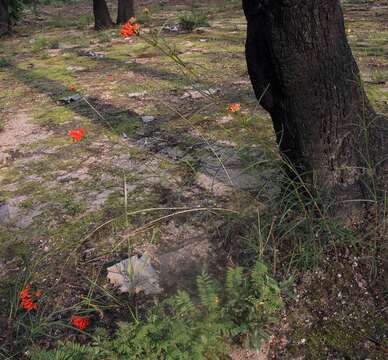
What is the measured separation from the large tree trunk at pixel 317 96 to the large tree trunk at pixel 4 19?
9.88m

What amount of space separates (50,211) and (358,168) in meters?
1.79

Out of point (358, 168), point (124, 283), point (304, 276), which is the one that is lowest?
point (124, 283)

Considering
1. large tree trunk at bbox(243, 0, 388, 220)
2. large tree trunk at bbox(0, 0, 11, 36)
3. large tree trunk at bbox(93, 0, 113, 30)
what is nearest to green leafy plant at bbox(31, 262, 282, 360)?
large tree trunk at bbox(243, 0, 388, 220)

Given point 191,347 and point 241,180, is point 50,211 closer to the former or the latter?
point 241,180

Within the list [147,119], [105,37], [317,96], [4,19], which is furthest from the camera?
[4,19]

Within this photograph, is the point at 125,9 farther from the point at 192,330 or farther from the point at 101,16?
the point at 192,330

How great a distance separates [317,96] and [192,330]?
108 cm

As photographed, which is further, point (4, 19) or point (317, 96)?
point (4, 19)

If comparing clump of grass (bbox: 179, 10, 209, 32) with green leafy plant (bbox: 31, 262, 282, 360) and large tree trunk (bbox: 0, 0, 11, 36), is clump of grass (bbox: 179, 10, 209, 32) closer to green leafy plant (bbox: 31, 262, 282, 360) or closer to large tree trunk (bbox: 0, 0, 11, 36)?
large tree trunk (bbox: 0, 0, 11, 36)

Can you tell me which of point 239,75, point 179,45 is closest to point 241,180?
point 239,75

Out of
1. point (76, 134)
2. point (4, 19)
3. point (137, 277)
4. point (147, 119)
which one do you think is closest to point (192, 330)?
point (137, 277)

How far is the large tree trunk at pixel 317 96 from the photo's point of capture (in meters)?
1.78

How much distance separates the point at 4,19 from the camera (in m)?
10.2

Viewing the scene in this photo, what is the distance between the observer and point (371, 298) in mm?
1775
